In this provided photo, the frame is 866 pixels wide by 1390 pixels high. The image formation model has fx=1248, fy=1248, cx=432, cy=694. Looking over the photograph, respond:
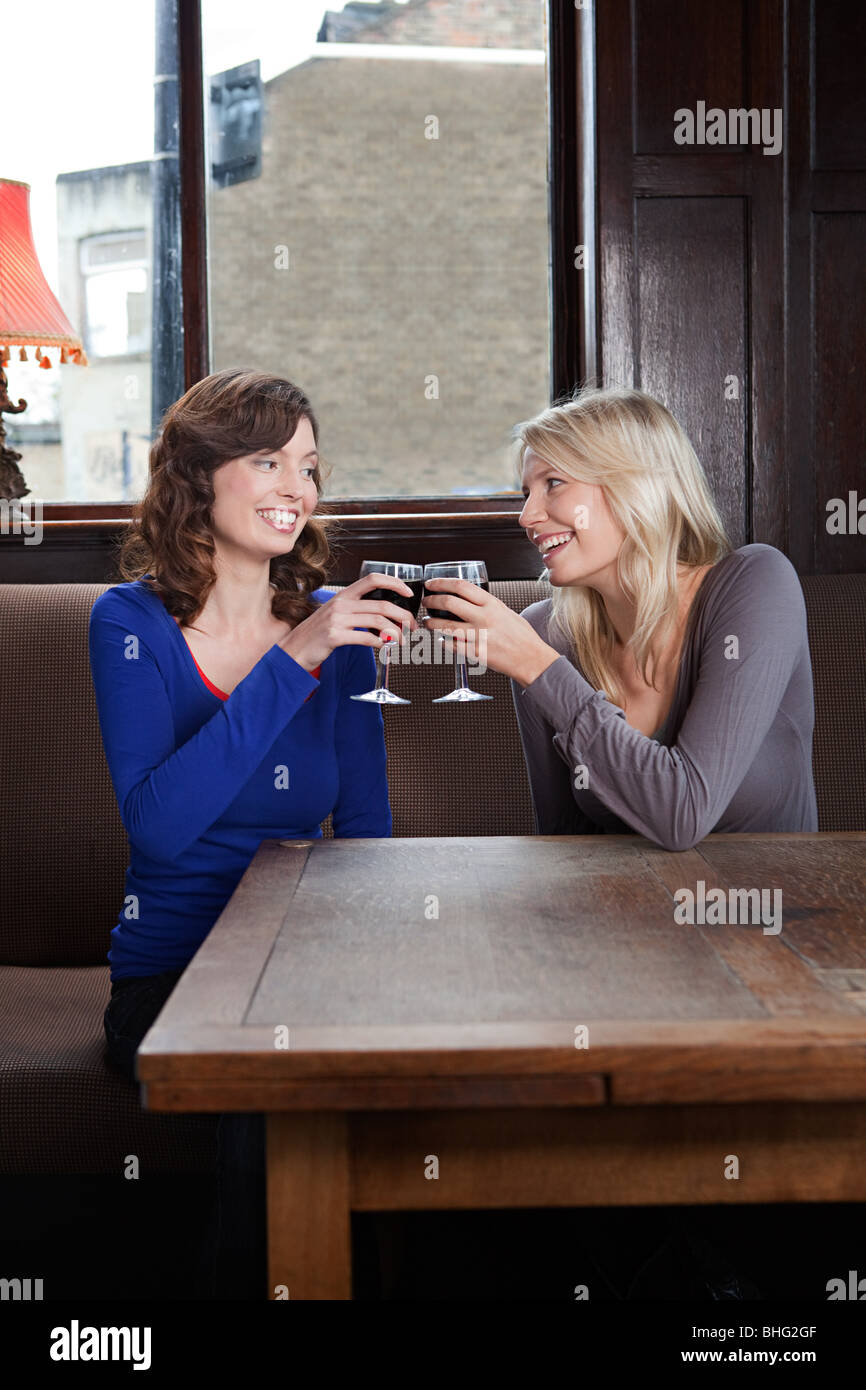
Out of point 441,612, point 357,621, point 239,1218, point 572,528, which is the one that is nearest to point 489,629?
point 441,612

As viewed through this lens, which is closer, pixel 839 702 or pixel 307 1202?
pixel 307 1202

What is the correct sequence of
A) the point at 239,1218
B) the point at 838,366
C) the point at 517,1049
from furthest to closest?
the point at 838,366
the point at 239,1218
the point at 517,1049

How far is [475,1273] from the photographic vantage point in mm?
1840

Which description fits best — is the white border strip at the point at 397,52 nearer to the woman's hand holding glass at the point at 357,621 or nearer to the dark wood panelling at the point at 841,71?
the dark wood panelling at the point at 841,71

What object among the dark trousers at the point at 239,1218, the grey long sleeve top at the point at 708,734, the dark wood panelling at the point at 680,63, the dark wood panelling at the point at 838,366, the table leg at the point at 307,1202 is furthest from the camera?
the dark wood panelling at the point at 838,366

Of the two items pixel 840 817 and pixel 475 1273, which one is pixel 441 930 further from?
pixel 840 817

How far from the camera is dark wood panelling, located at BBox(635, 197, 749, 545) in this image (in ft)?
8.68

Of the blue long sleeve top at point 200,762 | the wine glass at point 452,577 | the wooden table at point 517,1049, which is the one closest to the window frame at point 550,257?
the blue long sleeve top at point 200,762

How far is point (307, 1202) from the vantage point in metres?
1.04

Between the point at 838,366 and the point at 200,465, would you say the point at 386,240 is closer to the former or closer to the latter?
the point at 838,366

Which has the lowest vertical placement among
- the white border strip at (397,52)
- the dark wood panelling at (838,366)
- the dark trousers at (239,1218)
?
the dark trousers at (239,1218)

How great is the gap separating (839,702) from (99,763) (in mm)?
1362

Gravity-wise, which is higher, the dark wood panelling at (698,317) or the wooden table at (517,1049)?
the dark wood panelling at (698,317)

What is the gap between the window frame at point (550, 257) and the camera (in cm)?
277
